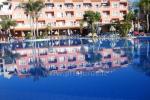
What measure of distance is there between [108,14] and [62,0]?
25.8 ft

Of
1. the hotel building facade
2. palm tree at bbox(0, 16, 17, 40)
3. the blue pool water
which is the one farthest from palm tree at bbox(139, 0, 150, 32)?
the blue pool water

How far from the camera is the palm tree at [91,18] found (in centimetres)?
5378

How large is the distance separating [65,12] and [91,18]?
606 cm

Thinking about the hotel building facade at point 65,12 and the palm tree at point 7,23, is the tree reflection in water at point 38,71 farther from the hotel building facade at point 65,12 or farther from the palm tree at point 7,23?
the hotel building facade at point 65,12

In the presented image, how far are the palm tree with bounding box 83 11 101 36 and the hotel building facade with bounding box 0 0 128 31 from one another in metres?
2.91

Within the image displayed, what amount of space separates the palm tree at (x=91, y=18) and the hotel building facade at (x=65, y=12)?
2911 mm

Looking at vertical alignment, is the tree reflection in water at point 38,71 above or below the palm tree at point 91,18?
below

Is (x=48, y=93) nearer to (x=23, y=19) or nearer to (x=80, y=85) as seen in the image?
Answer: (x=80, y=85)

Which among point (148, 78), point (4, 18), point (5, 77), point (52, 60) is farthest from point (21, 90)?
point (4, 18)

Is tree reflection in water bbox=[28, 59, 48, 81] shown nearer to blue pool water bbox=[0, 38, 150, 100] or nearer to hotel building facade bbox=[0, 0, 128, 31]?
blue pool water bbox=[0, 38, 150, 100]

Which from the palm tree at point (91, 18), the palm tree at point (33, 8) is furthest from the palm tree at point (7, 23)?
the palm tree at point (91, 18)

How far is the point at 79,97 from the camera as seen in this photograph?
44.1 feet

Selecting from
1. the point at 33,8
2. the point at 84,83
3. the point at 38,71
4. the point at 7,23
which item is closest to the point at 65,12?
the point at 33,8

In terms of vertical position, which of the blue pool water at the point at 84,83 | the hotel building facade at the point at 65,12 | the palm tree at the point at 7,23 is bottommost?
the blue pool water at the point at 84,83
